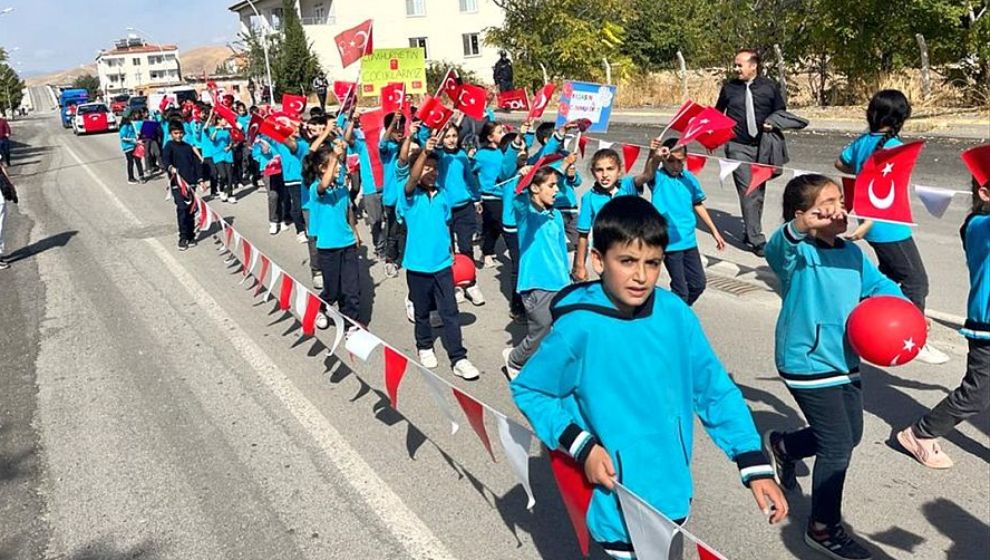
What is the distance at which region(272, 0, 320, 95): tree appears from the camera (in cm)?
4972

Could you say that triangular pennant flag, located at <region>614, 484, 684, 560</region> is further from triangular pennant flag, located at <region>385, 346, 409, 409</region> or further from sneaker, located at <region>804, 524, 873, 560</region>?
triangular pennant flag, located at <region>385, 346, 409, 409</region>

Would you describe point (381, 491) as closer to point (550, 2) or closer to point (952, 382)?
point (952, 382)

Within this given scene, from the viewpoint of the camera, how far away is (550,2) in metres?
33.1

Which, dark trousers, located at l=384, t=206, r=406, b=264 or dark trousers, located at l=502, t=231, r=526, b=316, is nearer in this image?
dark trousers, located at l=502, t=231, r=526, b=316

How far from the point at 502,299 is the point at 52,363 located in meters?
4.08

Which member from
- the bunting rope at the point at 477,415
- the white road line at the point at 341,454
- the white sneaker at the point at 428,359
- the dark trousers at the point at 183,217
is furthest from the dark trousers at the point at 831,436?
the dark trousers at the point at 183,217

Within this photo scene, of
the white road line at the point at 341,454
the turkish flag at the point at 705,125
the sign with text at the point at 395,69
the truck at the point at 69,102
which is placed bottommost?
the white road line at the point at 341,454

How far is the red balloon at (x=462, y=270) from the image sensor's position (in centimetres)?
731

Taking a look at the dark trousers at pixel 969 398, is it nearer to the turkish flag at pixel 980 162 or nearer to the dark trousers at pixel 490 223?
the turkish flag at pixel 980 162

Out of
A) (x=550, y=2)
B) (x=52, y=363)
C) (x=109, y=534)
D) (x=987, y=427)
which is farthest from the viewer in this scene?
(x=550, y=2)

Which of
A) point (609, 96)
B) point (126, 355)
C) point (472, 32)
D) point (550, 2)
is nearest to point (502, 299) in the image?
point (609, 96)

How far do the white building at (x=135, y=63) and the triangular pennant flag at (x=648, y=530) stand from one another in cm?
15207

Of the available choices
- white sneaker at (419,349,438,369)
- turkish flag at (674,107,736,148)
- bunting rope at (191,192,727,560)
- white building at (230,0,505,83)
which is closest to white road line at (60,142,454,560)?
bunting rope at (191,192,727,560)

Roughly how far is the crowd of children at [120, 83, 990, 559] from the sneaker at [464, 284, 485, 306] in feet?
0.29
